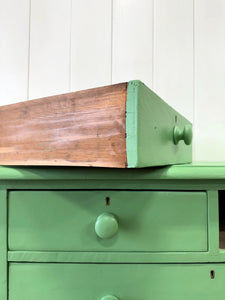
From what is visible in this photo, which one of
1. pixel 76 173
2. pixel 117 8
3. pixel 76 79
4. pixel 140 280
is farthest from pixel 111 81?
pixel 140 280

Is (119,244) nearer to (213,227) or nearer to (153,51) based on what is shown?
(213,227)

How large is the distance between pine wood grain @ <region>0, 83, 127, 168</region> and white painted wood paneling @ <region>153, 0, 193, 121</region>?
2.00 feet

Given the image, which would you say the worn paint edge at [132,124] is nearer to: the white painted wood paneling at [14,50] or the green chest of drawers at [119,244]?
the green chest of drawers at [119,244]

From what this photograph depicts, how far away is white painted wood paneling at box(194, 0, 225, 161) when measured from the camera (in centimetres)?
86

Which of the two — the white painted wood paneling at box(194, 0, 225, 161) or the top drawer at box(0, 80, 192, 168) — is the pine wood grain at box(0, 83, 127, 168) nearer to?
the top drawer at box(0, 80, 192, 168)

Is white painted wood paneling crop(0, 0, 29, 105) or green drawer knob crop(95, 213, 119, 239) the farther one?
white painted wood paneling crop(0, 0, 29, 105)

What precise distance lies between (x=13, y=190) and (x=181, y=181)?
0.32 m

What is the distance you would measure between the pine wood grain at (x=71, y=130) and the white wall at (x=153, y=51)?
545mm

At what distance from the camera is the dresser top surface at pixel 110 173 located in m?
0.40

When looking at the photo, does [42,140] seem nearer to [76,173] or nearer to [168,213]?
[76,173]

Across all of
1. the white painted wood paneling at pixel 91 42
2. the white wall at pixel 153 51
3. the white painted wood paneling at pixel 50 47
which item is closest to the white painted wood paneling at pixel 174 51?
the white wall at pixel 153 51

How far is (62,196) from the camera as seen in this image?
43 cm

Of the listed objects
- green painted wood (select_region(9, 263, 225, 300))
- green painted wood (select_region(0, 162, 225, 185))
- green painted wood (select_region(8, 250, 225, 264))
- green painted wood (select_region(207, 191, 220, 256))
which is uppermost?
green painted wood (select_region(0, 162, 225, 185))

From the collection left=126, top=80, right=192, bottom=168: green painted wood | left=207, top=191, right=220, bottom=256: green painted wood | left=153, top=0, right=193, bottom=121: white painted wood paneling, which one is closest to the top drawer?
left=126, top=80, right=192, bottom=168: green painted wood
